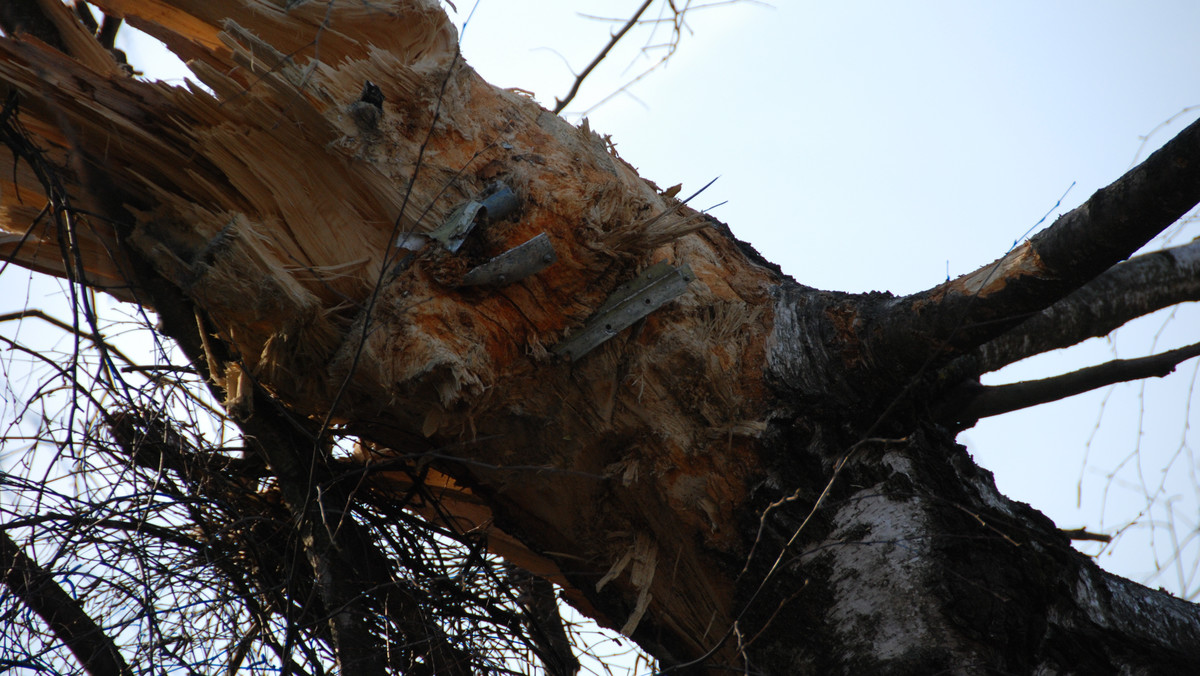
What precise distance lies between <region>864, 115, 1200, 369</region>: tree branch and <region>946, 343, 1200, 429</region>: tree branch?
34 centimetres

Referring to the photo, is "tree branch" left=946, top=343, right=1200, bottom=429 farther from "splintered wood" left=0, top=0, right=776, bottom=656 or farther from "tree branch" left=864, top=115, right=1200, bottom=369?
"splintered wood" left=0, top=0, right=776, bottom=656

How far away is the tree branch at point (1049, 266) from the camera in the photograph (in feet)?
5.49

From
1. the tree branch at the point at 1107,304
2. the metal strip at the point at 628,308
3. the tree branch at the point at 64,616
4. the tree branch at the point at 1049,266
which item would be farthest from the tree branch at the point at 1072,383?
the tree branch at the point at 64,616

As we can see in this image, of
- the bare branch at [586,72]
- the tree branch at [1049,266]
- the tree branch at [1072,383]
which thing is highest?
the bare branch at [586,72]

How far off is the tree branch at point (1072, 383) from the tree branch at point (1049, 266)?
13.5 inches

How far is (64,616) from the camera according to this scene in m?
2.21

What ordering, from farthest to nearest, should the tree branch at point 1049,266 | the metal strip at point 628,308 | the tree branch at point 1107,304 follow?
the tree branch at point 1107,304, the metal strip at point 628,308, the tree branch at point 1049,266

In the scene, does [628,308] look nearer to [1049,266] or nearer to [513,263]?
[513,263]

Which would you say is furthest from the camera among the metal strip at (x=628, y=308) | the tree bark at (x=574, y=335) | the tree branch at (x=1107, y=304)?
the tree branch at (x=1107, y=304)

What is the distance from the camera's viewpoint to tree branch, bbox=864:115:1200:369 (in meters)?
1.67

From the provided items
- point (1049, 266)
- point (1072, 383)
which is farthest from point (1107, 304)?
point (1049, 266)

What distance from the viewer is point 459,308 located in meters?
1.97

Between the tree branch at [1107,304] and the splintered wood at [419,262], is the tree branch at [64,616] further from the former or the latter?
the tree branch at [1107,304]

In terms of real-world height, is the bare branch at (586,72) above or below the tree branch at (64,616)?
above
